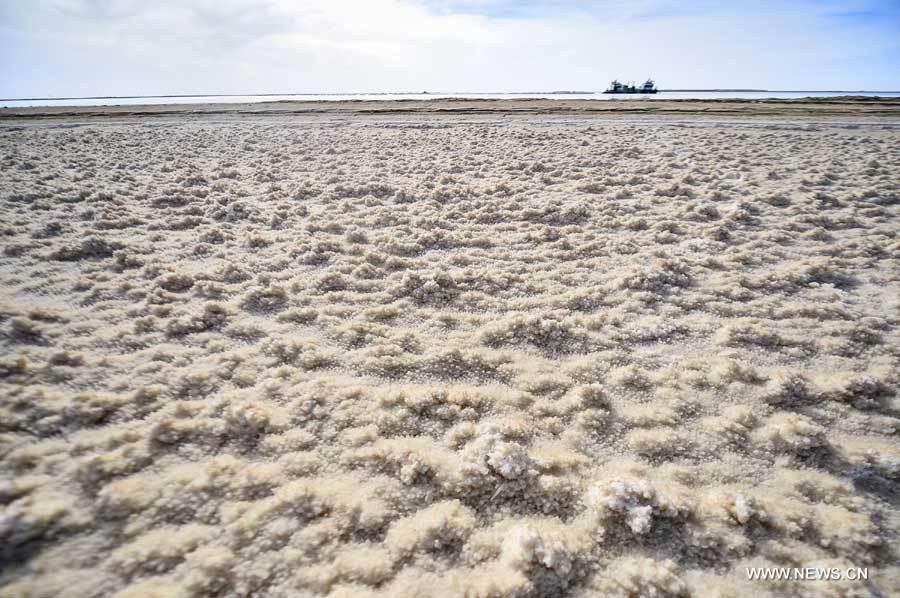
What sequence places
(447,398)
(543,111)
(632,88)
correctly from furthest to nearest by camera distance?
(632,88)
(543,111)
(447,398)

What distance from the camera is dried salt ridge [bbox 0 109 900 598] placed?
1.88m

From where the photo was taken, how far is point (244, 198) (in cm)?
682

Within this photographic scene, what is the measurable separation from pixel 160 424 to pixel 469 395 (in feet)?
5.97

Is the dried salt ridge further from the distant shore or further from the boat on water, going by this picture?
the boat on water

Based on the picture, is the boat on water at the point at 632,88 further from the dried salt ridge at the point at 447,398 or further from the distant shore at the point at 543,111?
the dried salt ridge at the point at 447,398

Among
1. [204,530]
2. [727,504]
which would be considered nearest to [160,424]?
[204,530]

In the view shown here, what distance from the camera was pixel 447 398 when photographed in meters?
2.78

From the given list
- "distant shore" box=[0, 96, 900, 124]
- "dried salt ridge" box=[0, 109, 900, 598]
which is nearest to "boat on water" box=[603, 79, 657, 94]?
"distant shore" box=[0, 96, 900, 124]

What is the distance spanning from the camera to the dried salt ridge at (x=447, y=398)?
1882 mm

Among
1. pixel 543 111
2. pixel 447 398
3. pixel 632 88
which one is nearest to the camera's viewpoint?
pixel 447 398

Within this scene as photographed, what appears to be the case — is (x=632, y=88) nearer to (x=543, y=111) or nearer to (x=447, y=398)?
(x=543, y=111)

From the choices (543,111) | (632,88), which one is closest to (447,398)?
(543,111)

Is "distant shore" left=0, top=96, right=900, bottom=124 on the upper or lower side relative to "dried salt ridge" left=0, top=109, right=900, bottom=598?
upper

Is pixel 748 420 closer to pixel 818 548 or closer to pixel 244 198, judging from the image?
pixel 818 548
